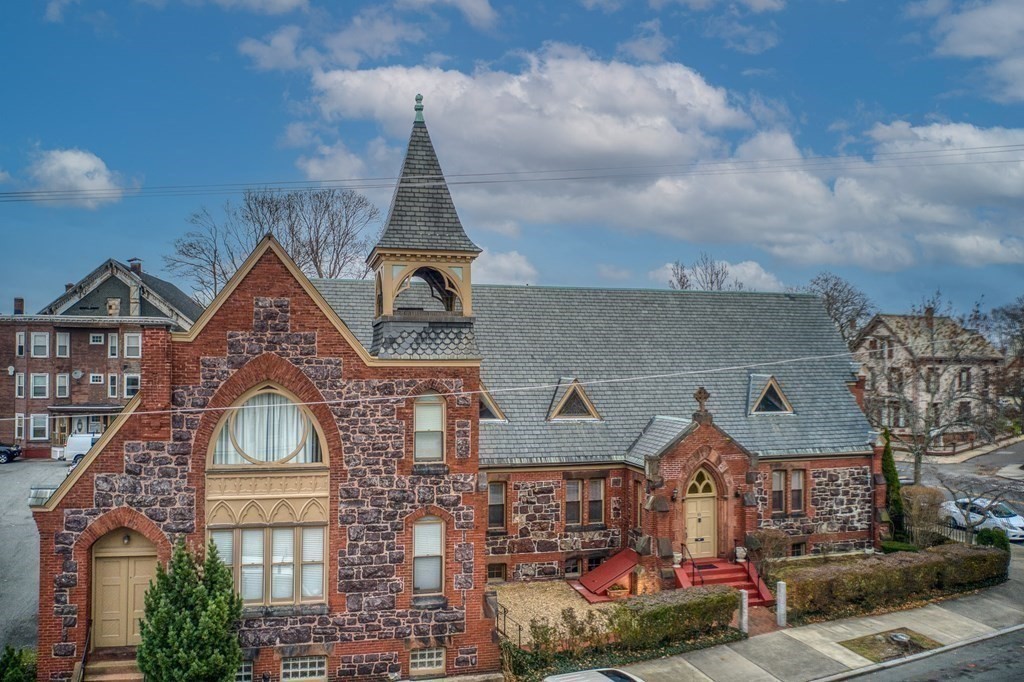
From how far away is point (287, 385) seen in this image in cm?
→ 1581

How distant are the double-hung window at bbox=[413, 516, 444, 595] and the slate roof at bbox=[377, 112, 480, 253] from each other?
624cm

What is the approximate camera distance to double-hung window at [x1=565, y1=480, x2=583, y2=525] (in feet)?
73.8

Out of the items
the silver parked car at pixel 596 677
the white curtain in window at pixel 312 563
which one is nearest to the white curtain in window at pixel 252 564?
the white curtain in window at pixel 312 563

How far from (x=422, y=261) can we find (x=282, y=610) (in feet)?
26.9

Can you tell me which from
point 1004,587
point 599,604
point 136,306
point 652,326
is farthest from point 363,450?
point 136,306

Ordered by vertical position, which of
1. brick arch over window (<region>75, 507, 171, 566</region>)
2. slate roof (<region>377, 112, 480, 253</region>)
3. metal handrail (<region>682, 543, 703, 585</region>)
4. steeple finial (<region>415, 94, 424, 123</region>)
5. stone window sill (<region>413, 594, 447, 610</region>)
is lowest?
metal handrail (<region>682, 543, 703, 585</region>)

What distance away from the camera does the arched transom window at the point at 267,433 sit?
1576 cm

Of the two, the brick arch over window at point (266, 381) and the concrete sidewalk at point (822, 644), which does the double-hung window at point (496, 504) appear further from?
the brick arch over window at point (266, 381)

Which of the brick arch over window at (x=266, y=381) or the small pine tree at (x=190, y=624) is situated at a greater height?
the brick arch over window at (x=266, y=381)

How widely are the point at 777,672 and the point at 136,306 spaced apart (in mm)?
45868

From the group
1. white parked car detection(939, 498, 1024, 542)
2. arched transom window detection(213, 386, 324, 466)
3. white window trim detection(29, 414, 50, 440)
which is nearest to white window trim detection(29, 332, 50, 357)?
white window trim detection(29, 414, 50, 440)

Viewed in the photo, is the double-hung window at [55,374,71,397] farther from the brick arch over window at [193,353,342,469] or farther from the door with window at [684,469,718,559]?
the door with window at [684,469,718,559]

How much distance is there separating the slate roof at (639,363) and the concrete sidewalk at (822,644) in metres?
5.79

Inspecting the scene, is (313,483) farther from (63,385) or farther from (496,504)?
(63,385)
